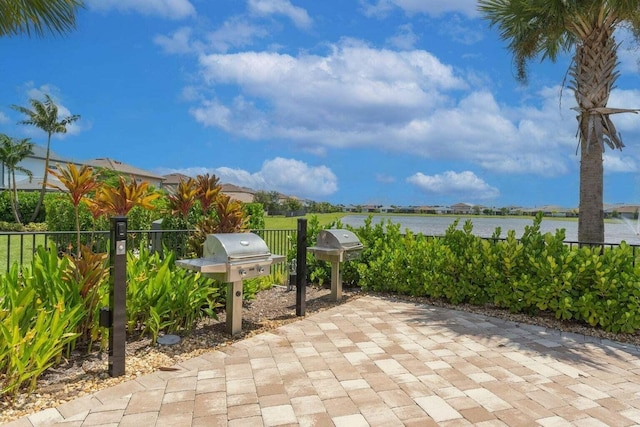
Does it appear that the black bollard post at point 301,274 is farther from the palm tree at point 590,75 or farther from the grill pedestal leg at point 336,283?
the palm tree at point 590,75

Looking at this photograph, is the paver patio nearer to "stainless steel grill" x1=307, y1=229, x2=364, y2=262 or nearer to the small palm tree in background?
"stainless steel grill" x1=307, y1=229, x2=364, y2=262

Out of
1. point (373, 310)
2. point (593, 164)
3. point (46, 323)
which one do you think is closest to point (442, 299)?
point (373, 310)

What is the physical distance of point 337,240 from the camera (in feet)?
20.1

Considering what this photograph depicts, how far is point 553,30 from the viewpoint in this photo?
7.15m

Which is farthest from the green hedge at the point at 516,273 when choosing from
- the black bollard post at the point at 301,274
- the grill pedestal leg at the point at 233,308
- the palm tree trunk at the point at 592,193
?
the grill pedestal leg at the point at 233,308

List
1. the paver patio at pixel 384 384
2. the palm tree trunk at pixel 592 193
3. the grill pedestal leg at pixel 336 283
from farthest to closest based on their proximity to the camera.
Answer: the palm tree trunk at pixel 592 193 < the grill pedestal leg at pixel 336 283 < the paver patio at pixel 384 384

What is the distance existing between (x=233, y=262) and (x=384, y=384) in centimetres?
188

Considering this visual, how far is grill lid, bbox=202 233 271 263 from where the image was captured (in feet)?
14.0

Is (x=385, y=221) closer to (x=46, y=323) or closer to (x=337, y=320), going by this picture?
(x=337, y=320)

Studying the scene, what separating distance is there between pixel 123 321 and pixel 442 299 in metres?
4.64

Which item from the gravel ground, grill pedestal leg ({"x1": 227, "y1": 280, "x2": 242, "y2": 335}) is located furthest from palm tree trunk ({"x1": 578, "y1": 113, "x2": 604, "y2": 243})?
grill pedestal leg ({"x1": 227, "y1": 280, "x2": 242, "y2": 335})

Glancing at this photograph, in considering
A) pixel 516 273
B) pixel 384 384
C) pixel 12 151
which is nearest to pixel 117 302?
pixel 384 384

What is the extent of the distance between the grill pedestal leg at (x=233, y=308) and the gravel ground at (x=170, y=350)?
9 cm

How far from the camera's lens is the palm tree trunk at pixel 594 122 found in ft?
22.2
